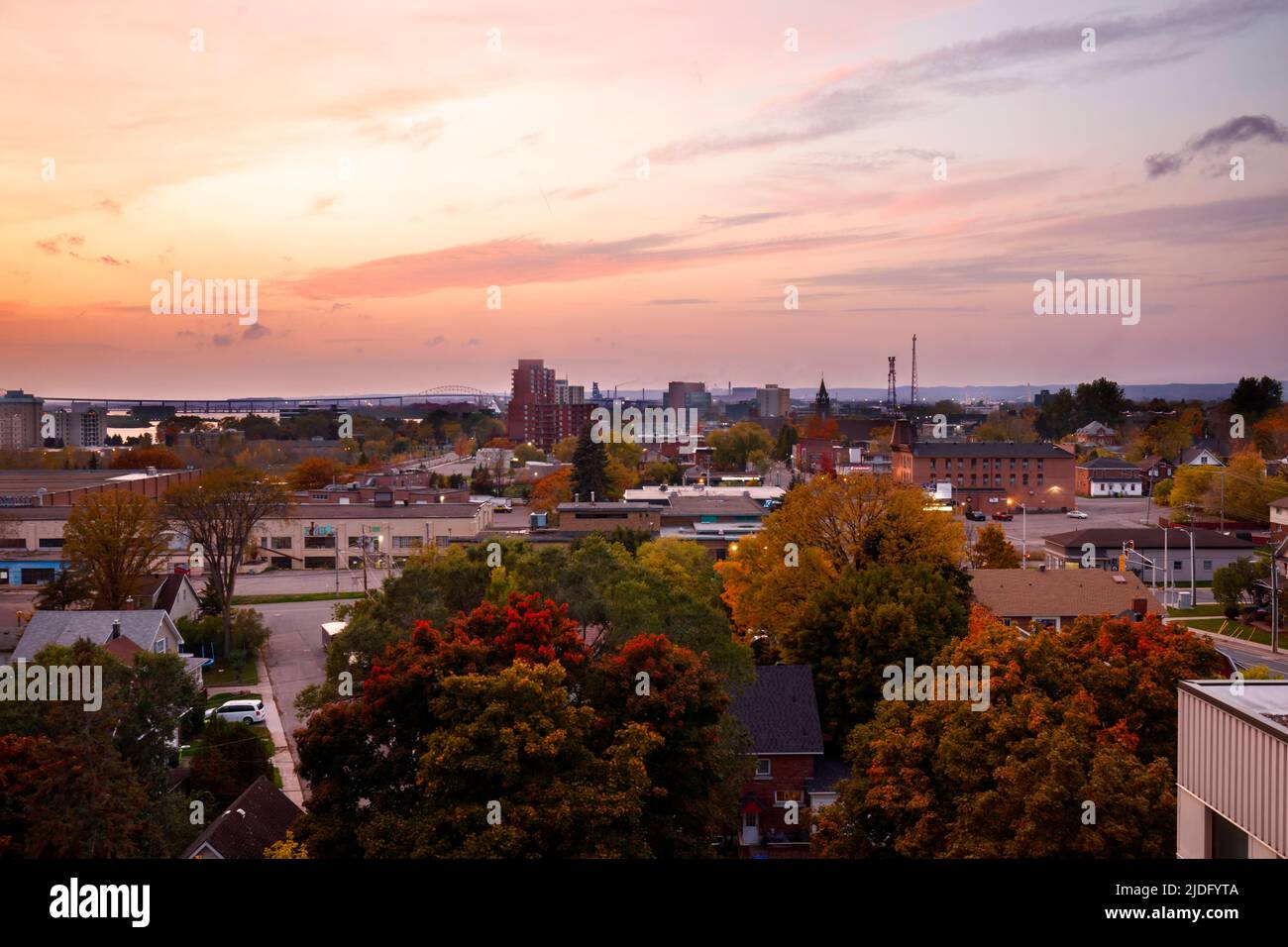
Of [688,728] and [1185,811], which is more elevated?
[1185,811]

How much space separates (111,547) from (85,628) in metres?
6.76

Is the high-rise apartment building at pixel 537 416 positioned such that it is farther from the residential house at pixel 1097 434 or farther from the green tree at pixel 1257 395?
the green tree at pixel 1257 395

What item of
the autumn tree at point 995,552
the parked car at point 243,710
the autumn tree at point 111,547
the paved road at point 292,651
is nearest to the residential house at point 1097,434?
the autumn tree at point 995,552

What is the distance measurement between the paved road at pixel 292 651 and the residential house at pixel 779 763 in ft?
25.3

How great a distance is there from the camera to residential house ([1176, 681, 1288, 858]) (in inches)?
234

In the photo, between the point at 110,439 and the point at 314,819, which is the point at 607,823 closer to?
the point at 314,819

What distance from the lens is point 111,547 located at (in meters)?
27.3

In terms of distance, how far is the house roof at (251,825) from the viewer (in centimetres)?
1177

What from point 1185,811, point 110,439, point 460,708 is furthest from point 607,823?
point 110,439

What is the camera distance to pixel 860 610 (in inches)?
725

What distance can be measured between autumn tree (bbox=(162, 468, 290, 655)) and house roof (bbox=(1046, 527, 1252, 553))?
25636mm
